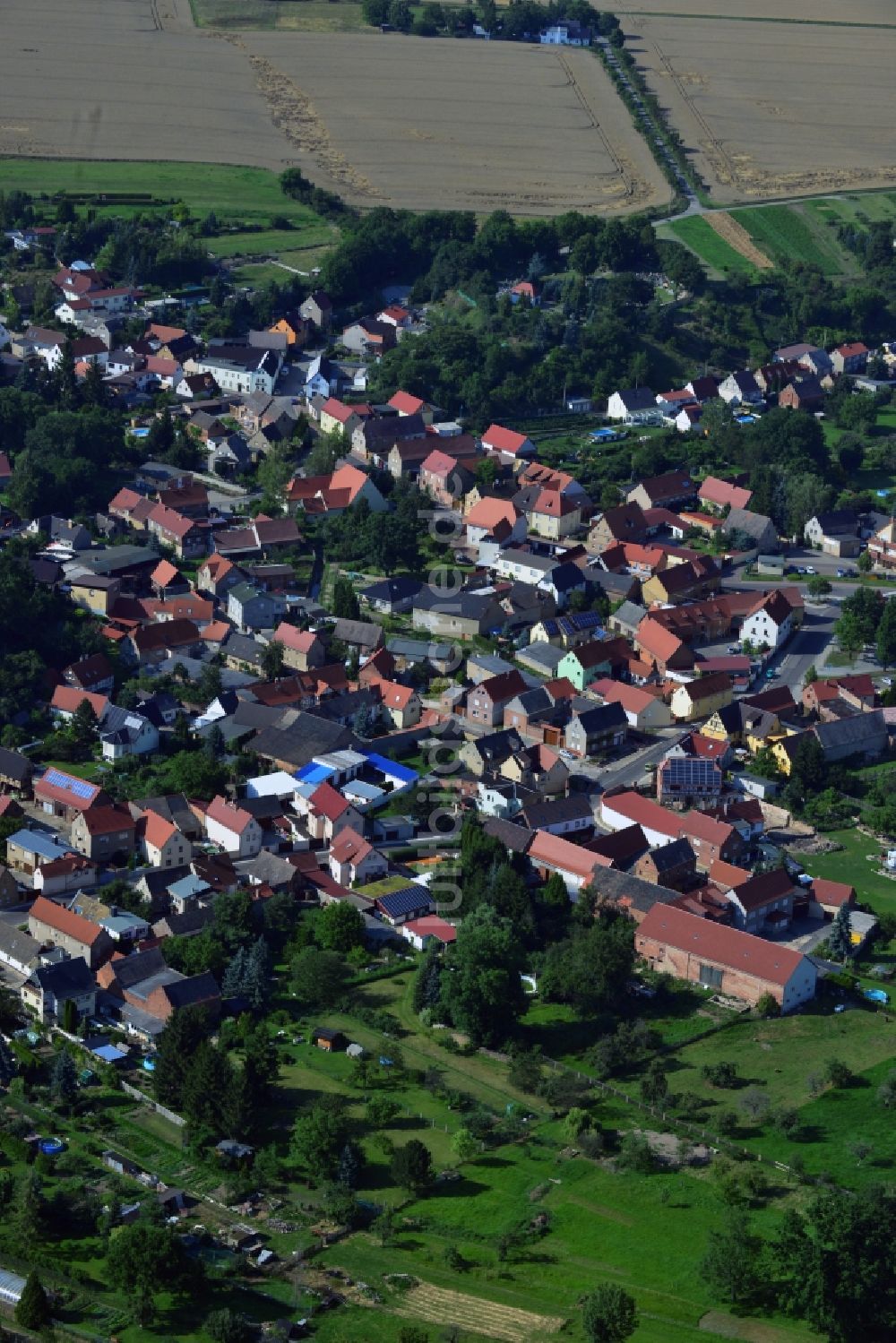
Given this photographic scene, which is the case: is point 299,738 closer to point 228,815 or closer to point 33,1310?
point 228,815

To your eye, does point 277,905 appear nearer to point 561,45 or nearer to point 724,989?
→ point 724,989

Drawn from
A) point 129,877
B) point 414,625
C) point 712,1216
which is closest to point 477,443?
point 414,625

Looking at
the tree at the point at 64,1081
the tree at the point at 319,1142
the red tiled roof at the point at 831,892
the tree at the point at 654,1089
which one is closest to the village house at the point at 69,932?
the tree at the point at 64,1081

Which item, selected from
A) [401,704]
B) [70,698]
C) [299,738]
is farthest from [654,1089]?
[70,698]

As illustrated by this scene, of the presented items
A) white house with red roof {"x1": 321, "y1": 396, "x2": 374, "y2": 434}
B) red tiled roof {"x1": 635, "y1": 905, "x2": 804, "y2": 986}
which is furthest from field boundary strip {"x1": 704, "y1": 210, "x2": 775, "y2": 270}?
red tiled roof {"x1": 635, "y1": 905, "x2": 804, "y2": 986}

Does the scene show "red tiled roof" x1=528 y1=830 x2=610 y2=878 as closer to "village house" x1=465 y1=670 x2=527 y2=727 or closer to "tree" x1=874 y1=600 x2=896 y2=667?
"village house" x1=465 y1=670 x2=527 y2=727

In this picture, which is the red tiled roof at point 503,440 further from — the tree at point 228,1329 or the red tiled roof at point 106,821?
the tree at point 228,1329
